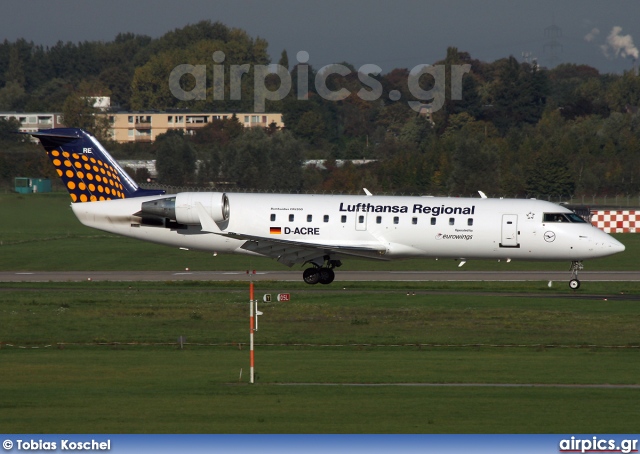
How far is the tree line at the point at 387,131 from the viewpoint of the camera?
261 ft

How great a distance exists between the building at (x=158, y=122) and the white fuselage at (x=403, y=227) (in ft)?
332

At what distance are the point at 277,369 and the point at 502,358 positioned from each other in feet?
16.4

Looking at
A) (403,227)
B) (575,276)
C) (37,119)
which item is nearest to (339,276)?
(403,227)

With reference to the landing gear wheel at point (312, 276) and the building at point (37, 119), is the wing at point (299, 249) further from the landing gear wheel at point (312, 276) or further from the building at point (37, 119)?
the building at point (37, 119)

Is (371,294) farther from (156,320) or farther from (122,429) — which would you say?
(122,429)

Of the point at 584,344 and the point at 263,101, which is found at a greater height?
the point at 263,101

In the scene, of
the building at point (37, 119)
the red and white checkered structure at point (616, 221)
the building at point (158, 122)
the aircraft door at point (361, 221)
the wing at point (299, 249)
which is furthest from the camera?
the building at point (158, 122)

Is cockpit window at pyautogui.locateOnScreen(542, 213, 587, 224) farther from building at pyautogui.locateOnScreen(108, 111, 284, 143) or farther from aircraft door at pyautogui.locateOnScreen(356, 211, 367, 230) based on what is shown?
building at pyautogui.locateOnScreen(108, 111, 284, 143)

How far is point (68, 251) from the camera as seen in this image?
167 ft

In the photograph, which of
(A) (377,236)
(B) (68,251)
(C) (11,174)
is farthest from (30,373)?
(C) (11,174)

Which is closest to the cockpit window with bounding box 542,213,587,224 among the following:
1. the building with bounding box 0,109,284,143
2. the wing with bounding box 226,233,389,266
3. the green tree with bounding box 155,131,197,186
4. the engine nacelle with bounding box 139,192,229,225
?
the wing with bounding box 226,233,389,266

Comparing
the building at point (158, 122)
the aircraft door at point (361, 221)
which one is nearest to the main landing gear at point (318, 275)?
the aircraft door at point (361, 221)

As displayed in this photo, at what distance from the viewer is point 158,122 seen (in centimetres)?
14325

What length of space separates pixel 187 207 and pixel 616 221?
30559mm
